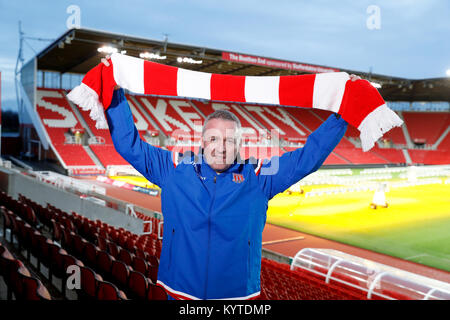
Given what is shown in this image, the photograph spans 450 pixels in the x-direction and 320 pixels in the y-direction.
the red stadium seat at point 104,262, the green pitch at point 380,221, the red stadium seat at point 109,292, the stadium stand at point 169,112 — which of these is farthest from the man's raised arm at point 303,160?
A: the stadium stand at point 169,112

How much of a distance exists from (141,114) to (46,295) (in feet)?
111

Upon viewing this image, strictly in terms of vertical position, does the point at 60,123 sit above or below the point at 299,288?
above

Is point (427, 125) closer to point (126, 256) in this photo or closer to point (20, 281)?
point (126, 256)

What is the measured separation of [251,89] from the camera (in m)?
2.40

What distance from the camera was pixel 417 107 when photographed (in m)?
51.2

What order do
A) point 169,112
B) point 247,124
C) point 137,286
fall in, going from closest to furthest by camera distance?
point 137,286
point 169,112
point 247,124

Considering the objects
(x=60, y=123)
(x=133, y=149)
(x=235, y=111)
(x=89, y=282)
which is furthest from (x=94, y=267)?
(x=235, y=111)

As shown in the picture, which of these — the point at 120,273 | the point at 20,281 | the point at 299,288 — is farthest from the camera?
the point at 299,288

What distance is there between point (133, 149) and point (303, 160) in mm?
872

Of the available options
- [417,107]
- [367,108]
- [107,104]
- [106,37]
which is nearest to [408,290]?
[367,108]

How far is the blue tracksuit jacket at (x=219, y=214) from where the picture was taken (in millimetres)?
1822

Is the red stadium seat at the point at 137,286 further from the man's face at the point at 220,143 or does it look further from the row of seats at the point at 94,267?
the man's face at the point at 220,143

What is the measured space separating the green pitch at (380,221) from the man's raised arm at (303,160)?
9165mm

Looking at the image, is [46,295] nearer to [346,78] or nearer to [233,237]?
[233,237]
